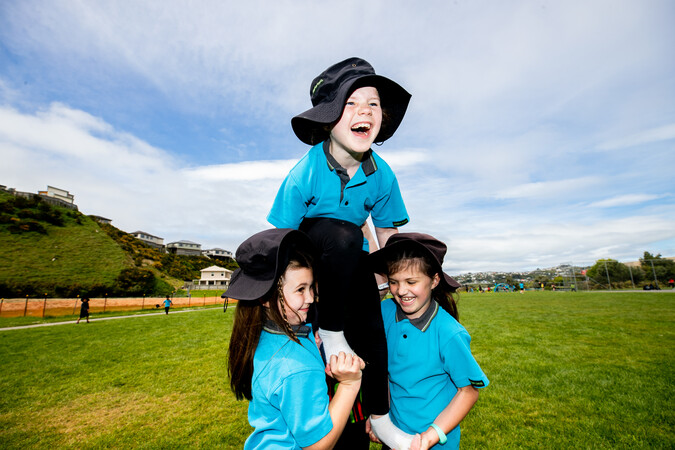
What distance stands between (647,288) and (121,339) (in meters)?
55.9

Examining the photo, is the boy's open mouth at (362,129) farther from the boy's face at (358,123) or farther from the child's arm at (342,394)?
the child's arm at (342,394)

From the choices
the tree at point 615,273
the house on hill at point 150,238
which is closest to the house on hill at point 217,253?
the house on hill at point 150,238

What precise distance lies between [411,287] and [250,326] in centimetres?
103

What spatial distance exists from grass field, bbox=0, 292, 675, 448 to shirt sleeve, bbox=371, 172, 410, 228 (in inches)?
161

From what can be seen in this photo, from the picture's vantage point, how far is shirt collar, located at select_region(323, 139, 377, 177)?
185cm

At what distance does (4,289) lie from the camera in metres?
27.3

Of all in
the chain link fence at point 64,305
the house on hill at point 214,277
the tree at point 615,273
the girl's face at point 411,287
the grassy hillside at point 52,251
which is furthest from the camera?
the house on hill at point 214,277

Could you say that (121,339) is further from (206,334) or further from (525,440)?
(525,440)

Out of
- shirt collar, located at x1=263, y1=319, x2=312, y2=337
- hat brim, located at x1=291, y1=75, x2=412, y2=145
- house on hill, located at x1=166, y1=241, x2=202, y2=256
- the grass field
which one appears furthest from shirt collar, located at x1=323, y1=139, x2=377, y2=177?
house on hill, located at x1=166, y1=241, x2=202, y2=256

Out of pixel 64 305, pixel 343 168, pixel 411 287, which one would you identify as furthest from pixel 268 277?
pixel 64 305

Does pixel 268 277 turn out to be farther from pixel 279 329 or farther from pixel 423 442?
pixel 423 442

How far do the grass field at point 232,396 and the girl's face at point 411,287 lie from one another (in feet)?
12.0

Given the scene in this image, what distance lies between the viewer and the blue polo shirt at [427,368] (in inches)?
73.4

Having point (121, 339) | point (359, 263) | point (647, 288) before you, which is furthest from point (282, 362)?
point (647, 288)
